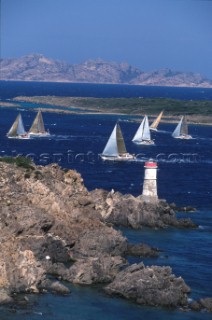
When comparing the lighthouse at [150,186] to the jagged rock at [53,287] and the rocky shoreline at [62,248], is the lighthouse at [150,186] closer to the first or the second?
the rocky shoreline at [62,248]

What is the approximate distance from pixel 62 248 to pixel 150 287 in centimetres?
760

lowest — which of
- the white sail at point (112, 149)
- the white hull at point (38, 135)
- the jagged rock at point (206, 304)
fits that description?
the jagged rock at point (206, 304)

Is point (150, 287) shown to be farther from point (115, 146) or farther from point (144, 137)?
point (144, 137)

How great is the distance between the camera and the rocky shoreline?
162 ft

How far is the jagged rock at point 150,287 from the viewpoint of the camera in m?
49.7

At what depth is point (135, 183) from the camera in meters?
95.4

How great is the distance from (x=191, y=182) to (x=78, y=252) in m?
45.1

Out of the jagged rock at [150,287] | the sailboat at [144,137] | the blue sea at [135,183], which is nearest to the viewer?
the blue sea at [135,183]

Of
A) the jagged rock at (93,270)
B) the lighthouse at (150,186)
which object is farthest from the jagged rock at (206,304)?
the lighthouse at (150,186)

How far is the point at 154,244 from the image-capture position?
213 feet

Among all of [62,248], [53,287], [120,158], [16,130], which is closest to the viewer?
[53,287]

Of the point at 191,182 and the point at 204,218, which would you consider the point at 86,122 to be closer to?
the point at 191,182

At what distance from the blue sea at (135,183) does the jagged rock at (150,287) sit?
0.57 m

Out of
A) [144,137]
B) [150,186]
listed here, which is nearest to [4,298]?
[150,186]
